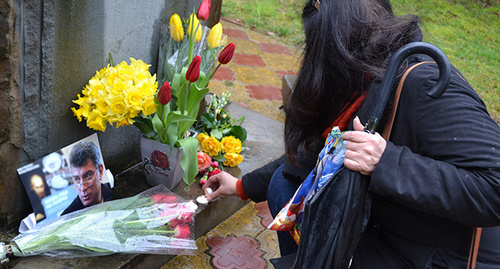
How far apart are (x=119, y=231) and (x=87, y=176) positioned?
1.13ft

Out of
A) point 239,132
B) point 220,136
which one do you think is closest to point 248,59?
point 239,132

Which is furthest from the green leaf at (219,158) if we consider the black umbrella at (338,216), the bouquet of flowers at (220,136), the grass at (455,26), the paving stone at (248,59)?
the grass at (455,26)

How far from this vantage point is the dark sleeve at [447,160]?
132 cm

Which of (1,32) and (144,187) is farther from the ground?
Answer: (1,32)

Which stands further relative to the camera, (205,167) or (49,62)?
(205,167)

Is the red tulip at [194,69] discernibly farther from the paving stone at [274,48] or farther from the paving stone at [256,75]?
the paving stone at [274,48]

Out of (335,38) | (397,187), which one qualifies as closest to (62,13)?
(335,38)

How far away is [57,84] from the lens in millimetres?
1999

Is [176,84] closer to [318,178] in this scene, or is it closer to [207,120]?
[207,120]

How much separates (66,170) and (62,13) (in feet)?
2.19

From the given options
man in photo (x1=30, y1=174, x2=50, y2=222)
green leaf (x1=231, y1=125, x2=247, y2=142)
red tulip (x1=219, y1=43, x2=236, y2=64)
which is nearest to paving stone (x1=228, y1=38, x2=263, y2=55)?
green leaf (x1=231, y1=125, x2=247, y2=142)

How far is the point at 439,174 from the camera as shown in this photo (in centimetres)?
135

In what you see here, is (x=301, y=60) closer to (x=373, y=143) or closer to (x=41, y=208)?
(x=373, y=143)

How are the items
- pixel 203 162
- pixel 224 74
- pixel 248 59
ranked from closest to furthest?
pixel 203 162
pixel 224 74
pixel 248 59
